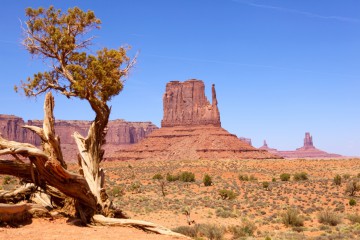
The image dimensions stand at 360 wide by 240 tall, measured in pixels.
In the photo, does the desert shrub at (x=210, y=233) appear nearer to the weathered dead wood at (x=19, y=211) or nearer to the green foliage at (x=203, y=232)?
the green foliage at (x=203, y=232)

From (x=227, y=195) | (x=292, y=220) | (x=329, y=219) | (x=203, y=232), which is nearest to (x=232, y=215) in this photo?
(x=292, y=220)

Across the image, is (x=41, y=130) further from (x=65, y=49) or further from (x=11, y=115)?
(x=11, y=115)

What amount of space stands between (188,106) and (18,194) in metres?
141

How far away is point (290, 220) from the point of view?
18.9 m

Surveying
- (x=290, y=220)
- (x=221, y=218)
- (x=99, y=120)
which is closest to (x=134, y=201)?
(x=221, y=218)

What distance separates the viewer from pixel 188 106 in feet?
501

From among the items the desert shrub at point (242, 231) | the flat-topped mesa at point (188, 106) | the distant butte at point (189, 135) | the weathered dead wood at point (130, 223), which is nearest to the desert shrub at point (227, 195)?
the desert shrub at point (242, 231)

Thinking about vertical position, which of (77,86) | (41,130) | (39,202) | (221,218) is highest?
(77,86)

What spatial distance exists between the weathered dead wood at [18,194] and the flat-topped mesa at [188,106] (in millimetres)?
128395

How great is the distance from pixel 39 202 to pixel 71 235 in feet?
8.46

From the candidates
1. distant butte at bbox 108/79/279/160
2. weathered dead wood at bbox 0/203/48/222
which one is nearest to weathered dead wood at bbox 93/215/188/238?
weathered dead wood at bbox 0/203/48/222

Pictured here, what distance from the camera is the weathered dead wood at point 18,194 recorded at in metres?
12.1

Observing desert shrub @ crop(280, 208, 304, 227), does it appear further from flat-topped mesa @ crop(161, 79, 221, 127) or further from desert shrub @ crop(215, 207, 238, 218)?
flat-topped mesa @ crop(161, 79, 221, 127)

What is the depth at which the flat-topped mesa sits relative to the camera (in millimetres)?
144250
